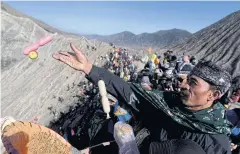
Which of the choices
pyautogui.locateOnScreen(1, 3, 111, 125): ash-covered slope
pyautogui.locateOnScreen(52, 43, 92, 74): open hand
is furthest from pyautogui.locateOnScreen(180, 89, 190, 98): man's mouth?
pyautogui.locateOnScreen(1, 3, 111, 125): ash-covered slope

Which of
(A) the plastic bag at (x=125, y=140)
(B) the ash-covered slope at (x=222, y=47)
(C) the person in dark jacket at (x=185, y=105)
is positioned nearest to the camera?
(A) the plastic bag at (x=125, y=140)

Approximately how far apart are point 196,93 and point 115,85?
53cm

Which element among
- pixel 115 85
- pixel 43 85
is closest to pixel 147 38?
pixel 43 85

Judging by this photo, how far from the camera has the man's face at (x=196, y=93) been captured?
2158 millimetres

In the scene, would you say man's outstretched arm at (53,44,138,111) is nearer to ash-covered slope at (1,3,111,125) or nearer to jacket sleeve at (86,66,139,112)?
jacket sleeve at (86,66,139,112)

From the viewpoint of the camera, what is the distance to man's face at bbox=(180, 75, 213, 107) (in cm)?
216

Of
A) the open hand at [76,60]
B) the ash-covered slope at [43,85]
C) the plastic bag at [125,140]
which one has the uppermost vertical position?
the open hand at [76,60]

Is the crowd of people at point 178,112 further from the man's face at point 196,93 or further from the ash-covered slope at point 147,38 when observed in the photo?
the ash-covered slope at point 147,38

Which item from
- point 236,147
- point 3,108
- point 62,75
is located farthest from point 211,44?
point 236,147

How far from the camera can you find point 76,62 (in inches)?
90.4

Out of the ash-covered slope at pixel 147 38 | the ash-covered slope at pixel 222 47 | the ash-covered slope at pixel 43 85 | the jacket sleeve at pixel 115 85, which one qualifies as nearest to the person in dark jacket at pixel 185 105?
the jacket sleeve at pixel 115 85

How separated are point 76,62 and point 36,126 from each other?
56cm

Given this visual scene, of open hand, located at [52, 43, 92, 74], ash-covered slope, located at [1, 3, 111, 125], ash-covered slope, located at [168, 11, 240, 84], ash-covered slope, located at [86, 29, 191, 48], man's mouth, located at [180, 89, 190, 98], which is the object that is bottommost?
ash-covered slope, located at [86, 29, 191, 48]

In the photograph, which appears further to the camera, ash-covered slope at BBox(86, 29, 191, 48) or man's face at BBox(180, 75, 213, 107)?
ash-covered slope at BBox(86, 29, 191, 48)
